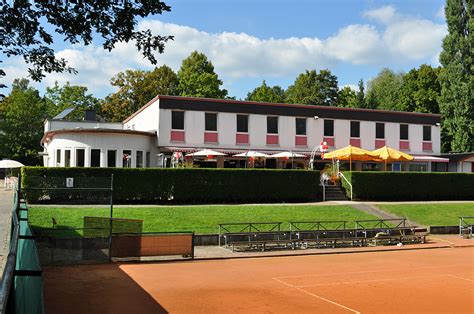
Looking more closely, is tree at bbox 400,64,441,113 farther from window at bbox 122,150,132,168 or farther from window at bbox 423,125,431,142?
window at bbox 122,150,132,168

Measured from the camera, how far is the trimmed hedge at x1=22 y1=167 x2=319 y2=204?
88.9ft

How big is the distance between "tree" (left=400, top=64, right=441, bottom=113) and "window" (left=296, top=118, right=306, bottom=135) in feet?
107

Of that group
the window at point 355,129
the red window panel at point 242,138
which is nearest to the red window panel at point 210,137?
the red window panel at point 242,138

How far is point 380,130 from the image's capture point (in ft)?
144

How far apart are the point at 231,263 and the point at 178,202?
37.7 feet

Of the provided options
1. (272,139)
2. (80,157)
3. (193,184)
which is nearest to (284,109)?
(272,139)

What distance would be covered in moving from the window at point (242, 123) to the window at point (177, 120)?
182 inches

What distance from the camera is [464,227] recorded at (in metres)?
27.3

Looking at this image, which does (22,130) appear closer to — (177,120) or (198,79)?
(198,79)

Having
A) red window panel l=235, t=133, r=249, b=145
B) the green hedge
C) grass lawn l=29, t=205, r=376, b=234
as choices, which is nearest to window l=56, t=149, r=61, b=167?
grass lawn l=29, t=205, r=376, b=234

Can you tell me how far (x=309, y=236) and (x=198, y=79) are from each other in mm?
46613

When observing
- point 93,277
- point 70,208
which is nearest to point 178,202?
point 70,208

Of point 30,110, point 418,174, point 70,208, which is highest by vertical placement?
point 30,110

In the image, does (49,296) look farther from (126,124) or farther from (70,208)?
(126,124)
